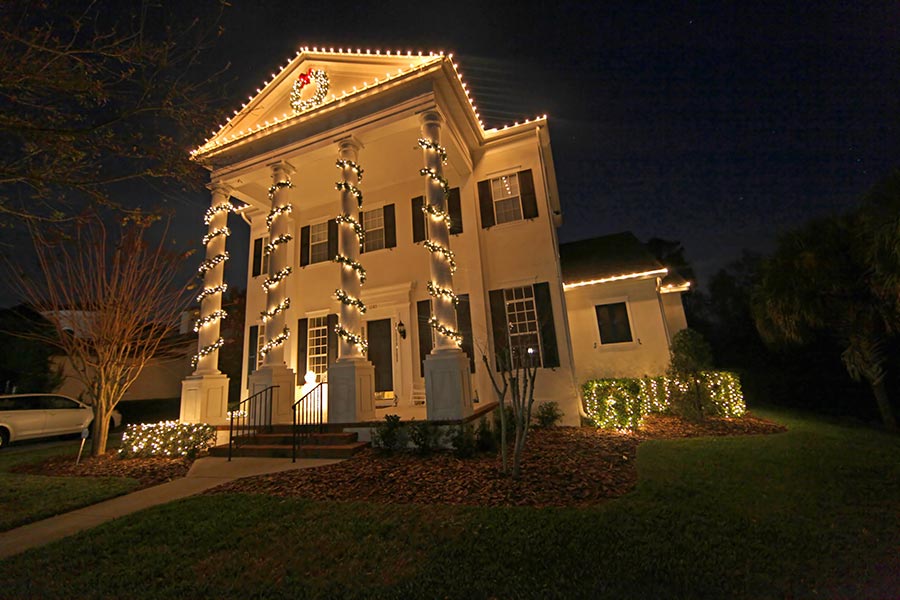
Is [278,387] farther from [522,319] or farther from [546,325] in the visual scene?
[546,325]

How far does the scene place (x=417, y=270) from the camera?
10820 millimetres

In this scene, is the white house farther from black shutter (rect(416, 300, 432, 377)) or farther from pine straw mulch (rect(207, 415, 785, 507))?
pine straw mulch (rect(207, 415, 785, 507))

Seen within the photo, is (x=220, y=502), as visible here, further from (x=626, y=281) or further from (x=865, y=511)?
(x=626, y=281)

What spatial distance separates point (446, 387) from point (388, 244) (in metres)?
5.72

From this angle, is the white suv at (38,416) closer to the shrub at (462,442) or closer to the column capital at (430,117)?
the shrub at (462,442)

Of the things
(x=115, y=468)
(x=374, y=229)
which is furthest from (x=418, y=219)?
(x=115, y=468)

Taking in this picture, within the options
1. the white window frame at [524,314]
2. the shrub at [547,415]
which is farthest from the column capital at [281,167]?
the shrub at [547,415]

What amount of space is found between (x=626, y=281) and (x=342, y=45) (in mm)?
9889

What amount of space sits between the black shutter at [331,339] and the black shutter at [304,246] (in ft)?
7.08

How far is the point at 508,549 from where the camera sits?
3.05m

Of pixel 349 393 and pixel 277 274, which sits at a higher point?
pixel 277 274

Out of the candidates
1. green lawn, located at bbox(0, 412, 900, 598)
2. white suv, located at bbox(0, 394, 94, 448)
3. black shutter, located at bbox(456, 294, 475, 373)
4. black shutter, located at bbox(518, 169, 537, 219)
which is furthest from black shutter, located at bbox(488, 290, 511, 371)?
white suv, located at bbox(0, 394, 94, 448)

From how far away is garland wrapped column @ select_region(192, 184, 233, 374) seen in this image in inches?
359

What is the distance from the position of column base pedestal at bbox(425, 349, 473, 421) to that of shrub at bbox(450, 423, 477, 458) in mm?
294
